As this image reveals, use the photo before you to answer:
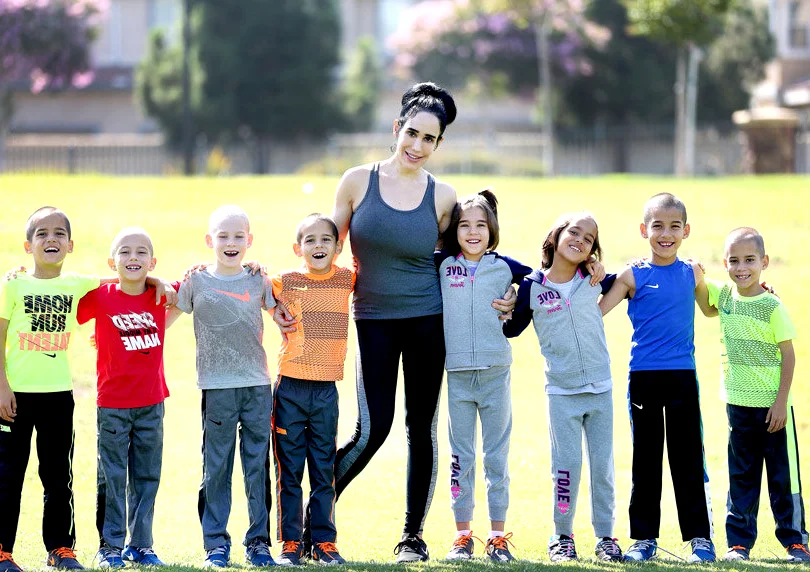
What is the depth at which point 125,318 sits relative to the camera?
5.65 m

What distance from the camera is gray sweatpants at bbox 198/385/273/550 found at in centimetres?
571

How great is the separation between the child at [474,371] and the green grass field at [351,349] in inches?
12.5

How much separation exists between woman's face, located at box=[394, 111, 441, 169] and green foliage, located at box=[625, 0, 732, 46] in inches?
744

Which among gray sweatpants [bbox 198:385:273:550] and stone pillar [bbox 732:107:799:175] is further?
stone pillar [bbox 732:107:799:175]

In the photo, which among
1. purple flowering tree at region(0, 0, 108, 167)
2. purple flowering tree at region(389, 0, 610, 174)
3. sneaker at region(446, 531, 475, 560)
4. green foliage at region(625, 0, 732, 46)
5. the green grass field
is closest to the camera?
sneaker at region(446, 531, 475, 560)

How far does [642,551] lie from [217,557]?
6.50 ft

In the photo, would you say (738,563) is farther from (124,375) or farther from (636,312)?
(124,375)

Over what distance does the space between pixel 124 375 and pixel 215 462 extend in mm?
583

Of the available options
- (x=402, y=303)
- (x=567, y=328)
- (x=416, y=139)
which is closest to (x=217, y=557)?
(x=402, y=303)

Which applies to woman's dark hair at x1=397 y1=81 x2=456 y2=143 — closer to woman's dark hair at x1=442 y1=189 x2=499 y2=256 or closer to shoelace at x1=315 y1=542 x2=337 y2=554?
woman's dark hair at x1=442 y1=189 x2=499 y2=256

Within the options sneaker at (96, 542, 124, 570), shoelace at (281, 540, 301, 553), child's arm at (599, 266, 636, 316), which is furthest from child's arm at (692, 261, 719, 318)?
sneaker at (96, 542, 124, 570)

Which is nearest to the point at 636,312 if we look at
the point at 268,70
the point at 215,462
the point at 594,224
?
the point at 594,224

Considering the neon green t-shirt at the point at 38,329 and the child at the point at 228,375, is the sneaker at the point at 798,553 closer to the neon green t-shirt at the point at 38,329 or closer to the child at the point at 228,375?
the child at the point at 228,375

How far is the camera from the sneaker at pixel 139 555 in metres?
5.66
